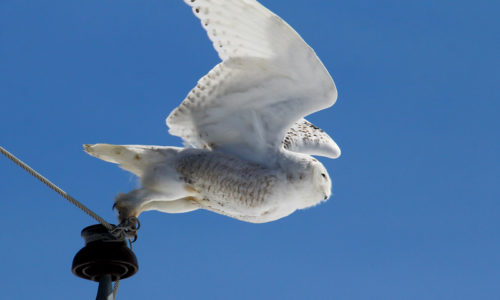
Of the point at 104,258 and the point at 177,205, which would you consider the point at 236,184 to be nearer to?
the point at 177,205

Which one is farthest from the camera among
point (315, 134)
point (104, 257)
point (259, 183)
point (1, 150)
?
point (315, 134)

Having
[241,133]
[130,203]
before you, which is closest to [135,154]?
[130,203]

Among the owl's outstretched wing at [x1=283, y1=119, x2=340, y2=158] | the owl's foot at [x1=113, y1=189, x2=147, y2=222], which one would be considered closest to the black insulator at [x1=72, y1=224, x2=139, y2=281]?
the owl's foot at [x1=113, y1=189, x2=147, y2=222]

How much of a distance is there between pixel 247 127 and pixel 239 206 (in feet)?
1.79

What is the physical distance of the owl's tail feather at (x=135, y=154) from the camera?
476cm

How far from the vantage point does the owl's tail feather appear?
476 centimetres

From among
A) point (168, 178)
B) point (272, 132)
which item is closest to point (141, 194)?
point (168, 178)

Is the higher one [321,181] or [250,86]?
[250,86]

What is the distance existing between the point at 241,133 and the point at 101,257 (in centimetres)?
121

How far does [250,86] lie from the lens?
15.4 feet

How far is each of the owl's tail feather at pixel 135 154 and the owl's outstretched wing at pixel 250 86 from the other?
0.64ft

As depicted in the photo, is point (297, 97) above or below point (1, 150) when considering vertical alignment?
above

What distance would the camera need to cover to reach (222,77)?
466 cm

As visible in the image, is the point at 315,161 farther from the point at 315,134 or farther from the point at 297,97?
the point at 315,134
